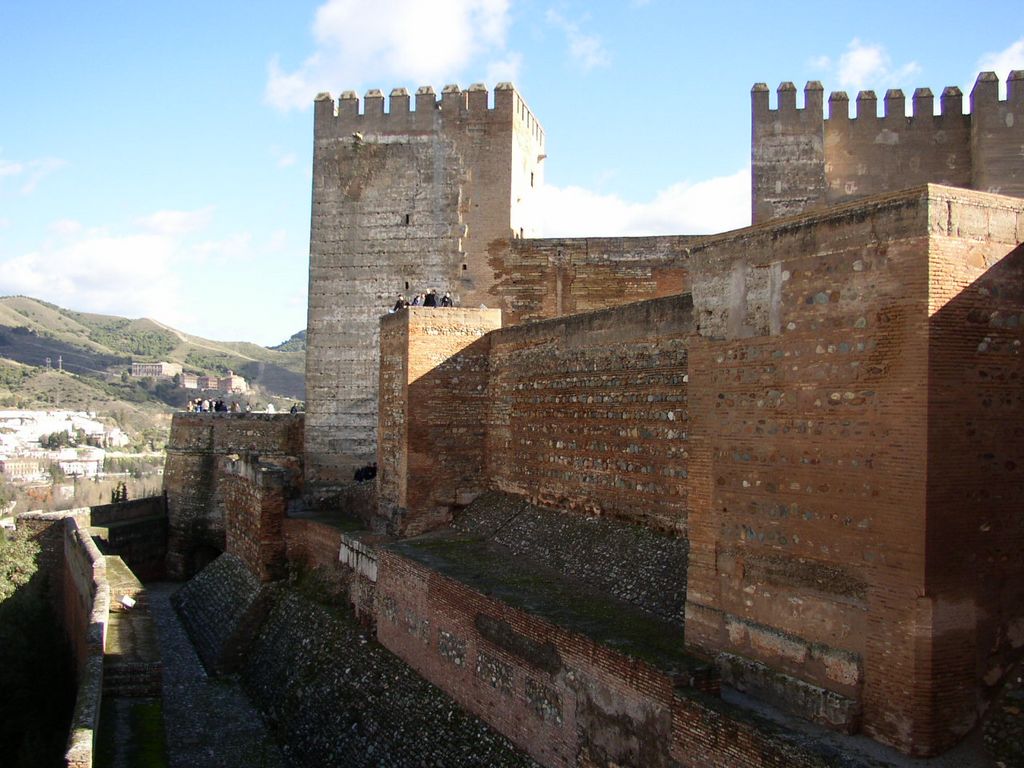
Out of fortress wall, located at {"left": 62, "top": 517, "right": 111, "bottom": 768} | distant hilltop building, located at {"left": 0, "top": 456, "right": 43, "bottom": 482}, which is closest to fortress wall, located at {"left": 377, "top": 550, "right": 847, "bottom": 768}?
fortress wall, located at {"left": 62, "top": 517, "right": 111, "bottom": 768}

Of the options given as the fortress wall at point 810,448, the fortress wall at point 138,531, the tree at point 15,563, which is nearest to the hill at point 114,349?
the fortress wall at point 138,531

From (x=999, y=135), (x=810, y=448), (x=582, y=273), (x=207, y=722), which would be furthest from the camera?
(x=582, y=273)

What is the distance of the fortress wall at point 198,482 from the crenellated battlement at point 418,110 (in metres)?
6.60

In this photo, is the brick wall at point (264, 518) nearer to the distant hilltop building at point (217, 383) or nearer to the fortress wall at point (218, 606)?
the fortress wall at point (218, 606)

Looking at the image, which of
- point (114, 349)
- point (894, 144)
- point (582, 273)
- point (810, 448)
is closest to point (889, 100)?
point (894, 144)

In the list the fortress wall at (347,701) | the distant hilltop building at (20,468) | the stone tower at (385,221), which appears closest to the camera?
the fortress wall at (347,701)

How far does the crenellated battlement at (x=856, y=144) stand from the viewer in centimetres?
1433

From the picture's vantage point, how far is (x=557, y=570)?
9.27 metres

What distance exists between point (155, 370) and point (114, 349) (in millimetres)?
9967

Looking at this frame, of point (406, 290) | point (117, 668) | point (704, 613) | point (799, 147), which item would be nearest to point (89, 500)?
point (406, 290)

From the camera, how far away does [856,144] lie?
581 inches

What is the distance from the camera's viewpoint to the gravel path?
1018 centimetres

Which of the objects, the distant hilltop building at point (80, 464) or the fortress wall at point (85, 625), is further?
→ the distant hilltop building at point (80, 464)

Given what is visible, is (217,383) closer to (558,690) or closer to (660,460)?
(660,460)
